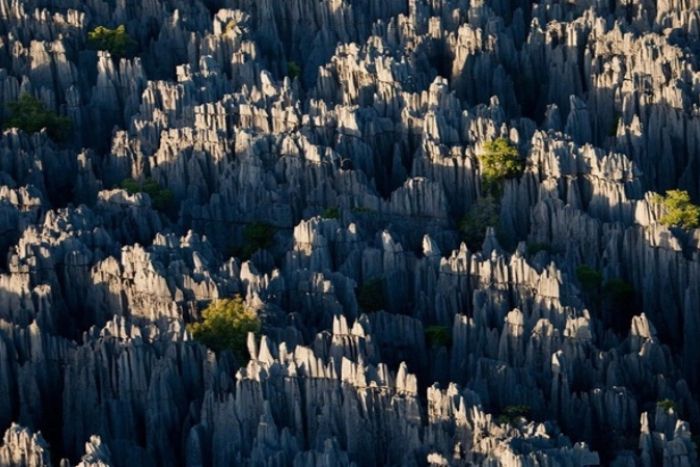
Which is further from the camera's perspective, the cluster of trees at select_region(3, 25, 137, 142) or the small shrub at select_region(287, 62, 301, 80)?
the small shrub at select_region(287, 62, 301, 80)

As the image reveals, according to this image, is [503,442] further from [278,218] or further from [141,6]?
[141,6]

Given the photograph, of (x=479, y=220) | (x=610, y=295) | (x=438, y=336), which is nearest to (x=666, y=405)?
(x=438, y=336)

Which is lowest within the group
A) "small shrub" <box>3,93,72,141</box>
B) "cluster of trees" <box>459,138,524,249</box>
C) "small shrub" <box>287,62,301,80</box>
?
"cluster of trees" <box>459,138,524,249</box>

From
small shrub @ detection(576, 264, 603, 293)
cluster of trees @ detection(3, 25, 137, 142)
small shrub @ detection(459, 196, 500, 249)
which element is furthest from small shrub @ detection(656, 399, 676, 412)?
cluster of trees @ detection(3, 25, 137, 142)

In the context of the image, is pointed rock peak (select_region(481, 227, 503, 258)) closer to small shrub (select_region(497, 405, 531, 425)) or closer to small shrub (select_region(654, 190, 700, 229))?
small shrub (select_region(654, 190, 700, 229))

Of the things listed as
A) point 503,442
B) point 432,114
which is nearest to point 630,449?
point 503,442

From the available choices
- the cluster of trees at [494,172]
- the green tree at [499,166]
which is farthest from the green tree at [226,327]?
the green tree at [499,166]

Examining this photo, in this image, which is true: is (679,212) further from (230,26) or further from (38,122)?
(230,26)
